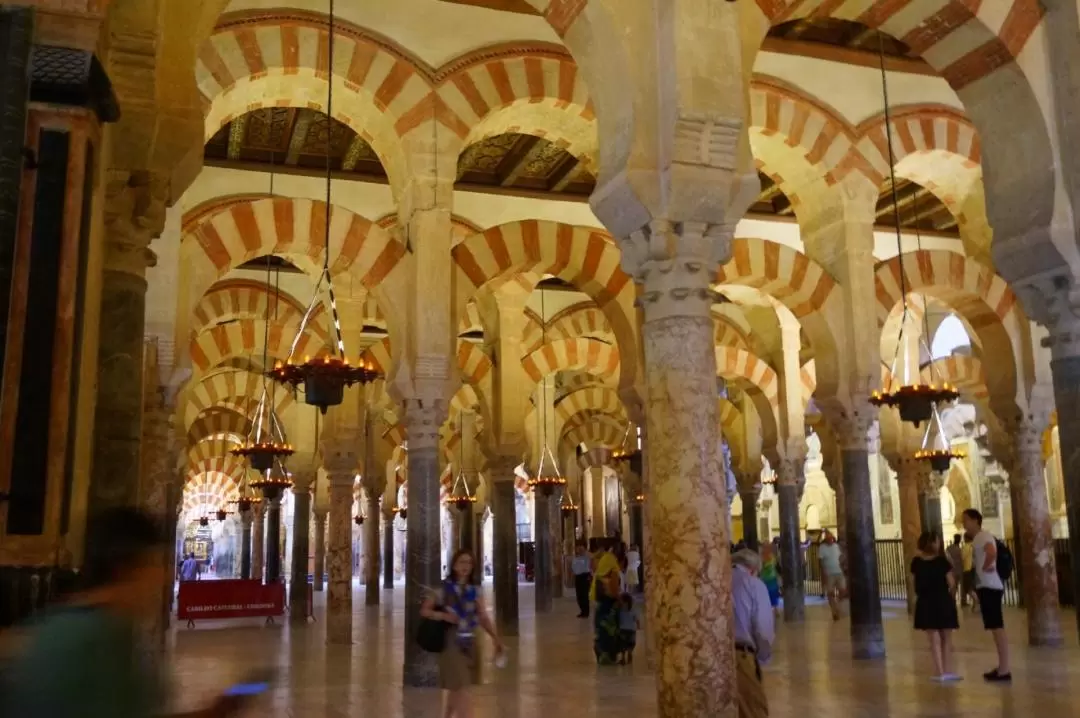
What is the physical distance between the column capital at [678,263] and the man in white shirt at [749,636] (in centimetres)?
110

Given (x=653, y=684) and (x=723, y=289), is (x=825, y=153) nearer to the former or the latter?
(x=723, y=289)

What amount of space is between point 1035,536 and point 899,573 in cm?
802

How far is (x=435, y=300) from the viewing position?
680 centimetres

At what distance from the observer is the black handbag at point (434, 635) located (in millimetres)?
3832

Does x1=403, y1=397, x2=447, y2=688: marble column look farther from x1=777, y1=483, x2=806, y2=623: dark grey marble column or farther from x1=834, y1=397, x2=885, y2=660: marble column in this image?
x1=777, y1=483, x2=806, y2=623: dark grey marble column

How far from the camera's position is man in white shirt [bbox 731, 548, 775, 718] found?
3789 millimetres

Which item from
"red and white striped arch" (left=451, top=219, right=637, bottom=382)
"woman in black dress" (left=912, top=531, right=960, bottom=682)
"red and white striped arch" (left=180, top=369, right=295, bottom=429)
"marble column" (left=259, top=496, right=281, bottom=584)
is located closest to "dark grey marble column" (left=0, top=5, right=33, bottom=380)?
"woman in black dress" (left=912, top=531, right=960, bottom=682)

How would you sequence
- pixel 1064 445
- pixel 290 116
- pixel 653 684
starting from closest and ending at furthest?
1. pixel 1064 445
2. pixel 653 684
3. pixel 290 116

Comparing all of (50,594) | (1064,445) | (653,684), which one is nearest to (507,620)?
(653,684)

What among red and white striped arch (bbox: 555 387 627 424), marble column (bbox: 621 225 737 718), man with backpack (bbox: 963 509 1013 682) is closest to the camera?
marble column (bbox: 621 225 737 718)

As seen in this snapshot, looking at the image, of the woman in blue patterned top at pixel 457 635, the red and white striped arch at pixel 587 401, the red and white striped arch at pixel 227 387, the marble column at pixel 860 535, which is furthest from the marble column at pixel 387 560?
the woman in blue patterned top at pixel 457 635

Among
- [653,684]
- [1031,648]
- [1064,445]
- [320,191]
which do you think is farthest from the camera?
[320,191]

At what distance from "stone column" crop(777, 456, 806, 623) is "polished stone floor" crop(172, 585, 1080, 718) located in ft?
2.86

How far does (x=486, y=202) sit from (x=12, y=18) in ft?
25.8
